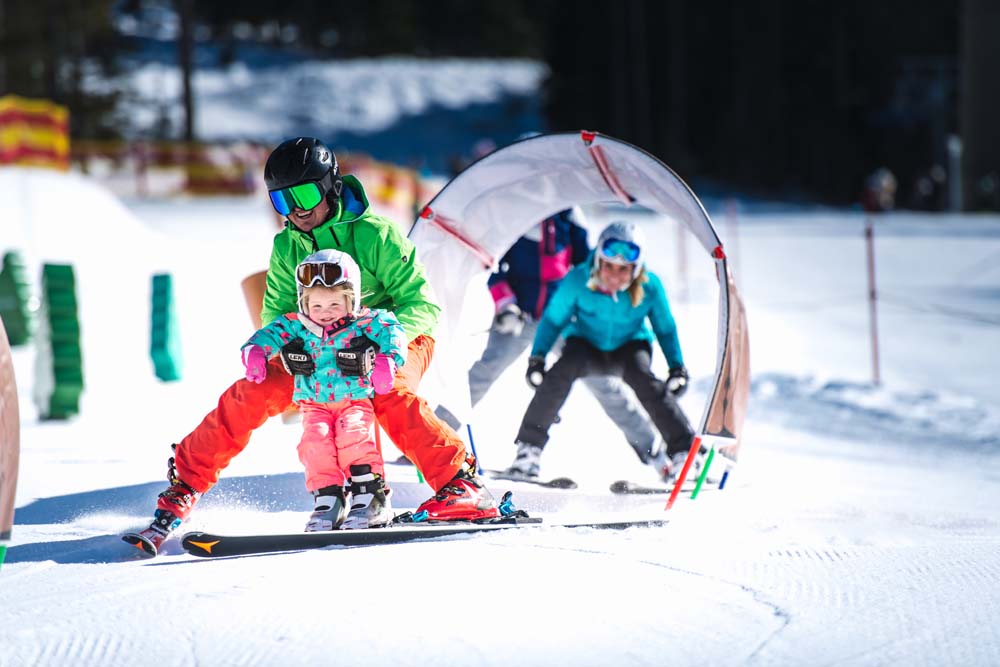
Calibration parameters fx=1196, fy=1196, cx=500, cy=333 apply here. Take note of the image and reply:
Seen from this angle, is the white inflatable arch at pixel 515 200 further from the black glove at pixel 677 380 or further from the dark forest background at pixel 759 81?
the dark forest background at pixel 759 81

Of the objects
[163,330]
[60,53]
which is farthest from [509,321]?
[60,53]

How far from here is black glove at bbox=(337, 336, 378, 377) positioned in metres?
4.98

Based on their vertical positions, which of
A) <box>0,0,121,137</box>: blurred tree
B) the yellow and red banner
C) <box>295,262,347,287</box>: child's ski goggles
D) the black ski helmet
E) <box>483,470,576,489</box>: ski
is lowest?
<box>483,470,576,489</box>: ski

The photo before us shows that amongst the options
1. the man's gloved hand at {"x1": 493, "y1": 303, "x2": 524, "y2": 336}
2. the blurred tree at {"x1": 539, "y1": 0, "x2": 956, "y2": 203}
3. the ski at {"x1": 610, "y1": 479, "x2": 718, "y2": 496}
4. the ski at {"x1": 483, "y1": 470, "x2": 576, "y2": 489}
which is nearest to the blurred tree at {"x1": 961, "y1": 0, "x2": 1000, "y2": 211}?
the blurred tree at {"x1": 539, "y1": 0, "x2": 956, "y2": 203}

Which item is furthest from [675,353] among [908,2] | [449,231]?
[908,2]

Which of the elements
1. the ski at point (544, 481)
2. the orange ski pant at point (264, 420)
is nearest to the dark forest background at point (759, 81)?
the ski at point (544, 481)

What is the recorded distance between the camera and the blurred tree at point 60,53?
48269mm

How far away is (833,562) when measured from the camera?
190 inches

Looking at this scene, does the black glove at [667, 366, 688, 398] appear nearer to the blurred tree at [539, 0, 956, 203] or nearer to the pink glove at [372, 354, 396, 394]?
the pink glove at [372, 354, 396, 394]

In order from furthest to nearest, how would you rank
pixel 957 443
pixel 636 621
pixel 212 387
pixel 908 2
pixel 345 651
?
1. pixel 908 2
2. pixel 212 387
3. pixel 957 443
4. pixel 636 621
5. pixel 345 651

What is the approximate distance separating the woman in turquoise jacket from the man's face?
1833 mm

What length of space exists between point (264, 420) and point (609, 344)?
7.69 ft

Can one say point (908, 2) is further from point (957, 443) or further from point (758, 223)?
point (957, 443)

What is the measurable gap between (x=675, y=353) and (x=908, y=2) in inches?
1581
